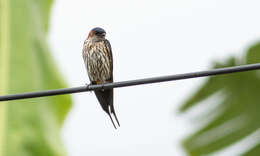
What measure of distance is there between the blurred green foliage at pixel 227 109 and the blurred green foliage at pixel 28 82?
1.37 metres

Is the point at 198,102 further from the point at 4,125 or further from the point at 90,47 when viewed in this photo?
the point at 4,125

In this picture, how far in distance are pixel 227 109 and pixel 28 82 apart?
1918 millimetres

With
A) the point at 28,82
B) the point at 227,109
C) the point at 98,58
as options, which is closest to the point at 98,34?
the point at 98,58

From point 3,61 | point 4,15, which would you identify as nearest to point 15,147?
point 3,61

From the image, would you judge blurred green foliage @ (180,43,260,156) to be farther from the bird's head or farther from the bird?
the bird's head

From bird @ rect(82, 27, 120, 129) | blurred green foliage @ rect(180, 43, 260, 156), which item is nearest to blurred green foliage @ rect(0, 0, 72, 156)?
bird @ rect(82, 27, 120, 129)

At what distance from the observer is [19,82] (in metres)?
4.14

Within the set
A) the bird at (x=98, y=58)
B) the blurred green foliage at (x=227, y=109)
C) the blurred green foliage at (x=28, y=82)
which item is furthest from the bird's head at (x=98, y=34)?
the blurred green foliage at (x=227, y=109)

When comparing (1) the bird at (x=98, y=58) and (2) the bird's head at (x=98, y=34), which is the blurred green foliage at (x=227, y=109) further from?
(2) the bird's head at (x=98, y=34)

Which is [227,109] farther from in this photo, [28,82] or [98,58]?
[28,82]

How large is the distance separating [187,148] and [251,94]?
82cm

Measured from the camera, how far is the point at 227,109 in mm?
4891

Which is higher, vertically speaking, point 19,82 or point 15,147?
point 19,82

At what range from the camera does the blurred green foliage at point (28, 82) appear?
384 cm
